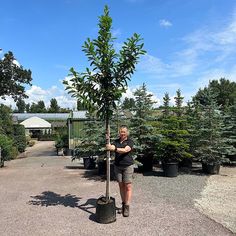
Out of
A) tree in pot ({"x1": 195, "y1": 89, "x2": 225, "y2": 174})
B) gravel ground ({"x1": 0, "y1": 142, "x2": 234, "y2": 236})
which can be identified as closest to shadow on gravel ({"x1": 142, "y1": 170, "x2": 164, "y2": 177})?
gravel ground ({"x1": 0, "y1": 142, "x2": 234, "y2": 236})

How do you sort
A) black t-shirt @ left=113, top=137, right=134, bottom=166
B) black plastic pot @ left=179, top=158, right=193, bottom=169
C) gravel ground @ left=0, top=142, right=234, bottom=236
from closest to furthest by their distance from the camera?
gravel ground @ left=0, top=142, right=234, bottom=236, black t-shirt @ left=113, top=137, right=134, bottom=166, black plastic pot @ left=179, top=158, right=193, bottom=169

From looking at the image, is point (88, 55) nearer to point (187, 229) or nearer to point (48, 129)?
point (187, 229)

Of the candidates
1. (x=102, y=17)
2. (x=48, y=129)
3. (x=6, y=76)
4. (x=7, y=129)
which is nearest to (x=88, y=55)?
→ (x=102, y=17)

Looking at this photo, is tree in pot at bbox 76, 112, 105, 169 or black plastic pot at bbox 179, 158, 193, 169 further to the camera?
black plastic pot at bbox 179, 158, 193, 169

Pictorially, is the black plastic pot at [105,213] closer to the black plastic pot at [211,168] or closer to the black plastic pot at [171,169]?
the black plastic pot at [171,169]

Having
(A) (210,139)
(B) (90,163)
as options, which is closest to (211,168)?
(A) (210,139)

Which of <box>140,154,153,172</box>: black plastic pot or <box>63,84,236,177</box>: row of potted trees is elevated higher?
<box>63,84,236,177</box>: row of potted trees

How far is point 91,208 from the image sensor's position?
6.52m

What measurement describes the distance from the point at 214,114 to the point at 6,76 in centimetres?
2333

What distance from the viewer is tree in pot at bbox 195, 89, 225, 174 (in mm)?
11125

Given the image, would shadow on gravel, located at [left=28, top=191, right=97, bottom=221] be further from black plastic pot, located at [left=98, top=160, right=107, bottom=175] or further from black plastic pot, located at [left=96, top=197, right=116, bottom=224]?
black plastic pot, located at [left=98, top=160, right=107, bottom=175]

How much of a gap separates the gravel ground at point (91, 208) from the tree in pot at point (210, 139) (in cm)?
117

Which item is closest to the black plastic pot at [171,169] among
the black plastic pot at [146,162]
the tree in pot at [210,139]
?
the black plastic pot at [146,162]

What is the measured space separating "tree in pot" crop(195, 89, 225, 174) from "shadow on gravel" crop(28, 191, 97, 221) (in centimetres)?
530
